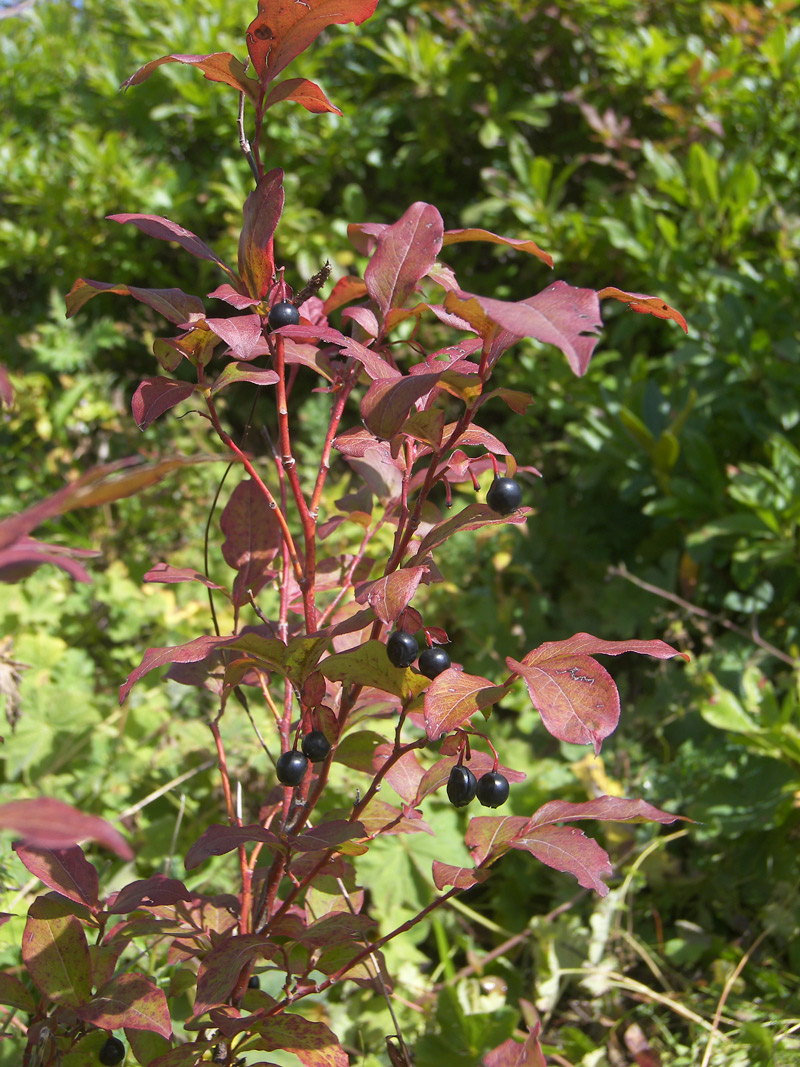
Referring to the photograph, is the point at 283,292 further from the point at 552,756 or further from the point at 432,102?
the point at 432,102

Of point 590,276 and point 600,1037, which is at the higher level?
point 590,276

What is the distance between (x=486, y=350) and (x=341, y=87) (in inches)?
118

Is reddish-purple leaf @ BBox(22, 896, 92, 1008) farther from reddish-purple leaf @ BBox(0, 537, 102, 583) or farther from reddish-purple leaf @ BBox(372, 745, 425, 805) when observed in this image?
reddish-purple leaf @ BBox(0, 537, 102, 583)

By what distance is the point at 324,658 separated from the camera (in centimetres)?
87

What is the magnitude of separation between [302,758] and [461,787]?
0.17 m

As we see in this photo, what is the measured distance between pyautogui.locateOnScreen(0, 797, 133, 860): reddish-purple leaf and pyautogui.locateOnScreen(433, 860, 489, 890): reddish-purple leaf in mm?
465

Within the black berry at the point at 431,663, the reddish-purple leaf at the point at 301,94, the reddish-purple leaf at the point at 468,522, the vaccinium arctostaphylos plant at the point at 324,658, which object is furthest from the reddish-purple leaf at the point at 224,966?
the reddish-purple leaf at the point at 301,94

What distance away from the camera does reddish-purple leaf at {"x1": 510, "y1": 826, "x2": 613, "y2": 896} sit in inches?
28.8

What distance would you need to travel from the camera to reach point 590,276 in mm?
2709

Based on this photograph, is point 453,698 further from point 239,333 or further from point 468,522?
point 239,333

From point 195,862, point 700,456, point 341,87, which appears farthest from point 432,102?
point 195,862

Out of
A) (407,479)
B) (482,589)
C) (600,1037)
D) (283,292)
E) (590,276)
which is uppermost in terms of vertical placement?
(283,292)

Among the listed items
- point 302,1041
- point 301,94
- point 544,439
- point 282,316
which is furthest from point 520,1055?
point 544,439

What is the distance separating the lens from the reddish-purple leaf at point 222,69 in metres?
0.75
